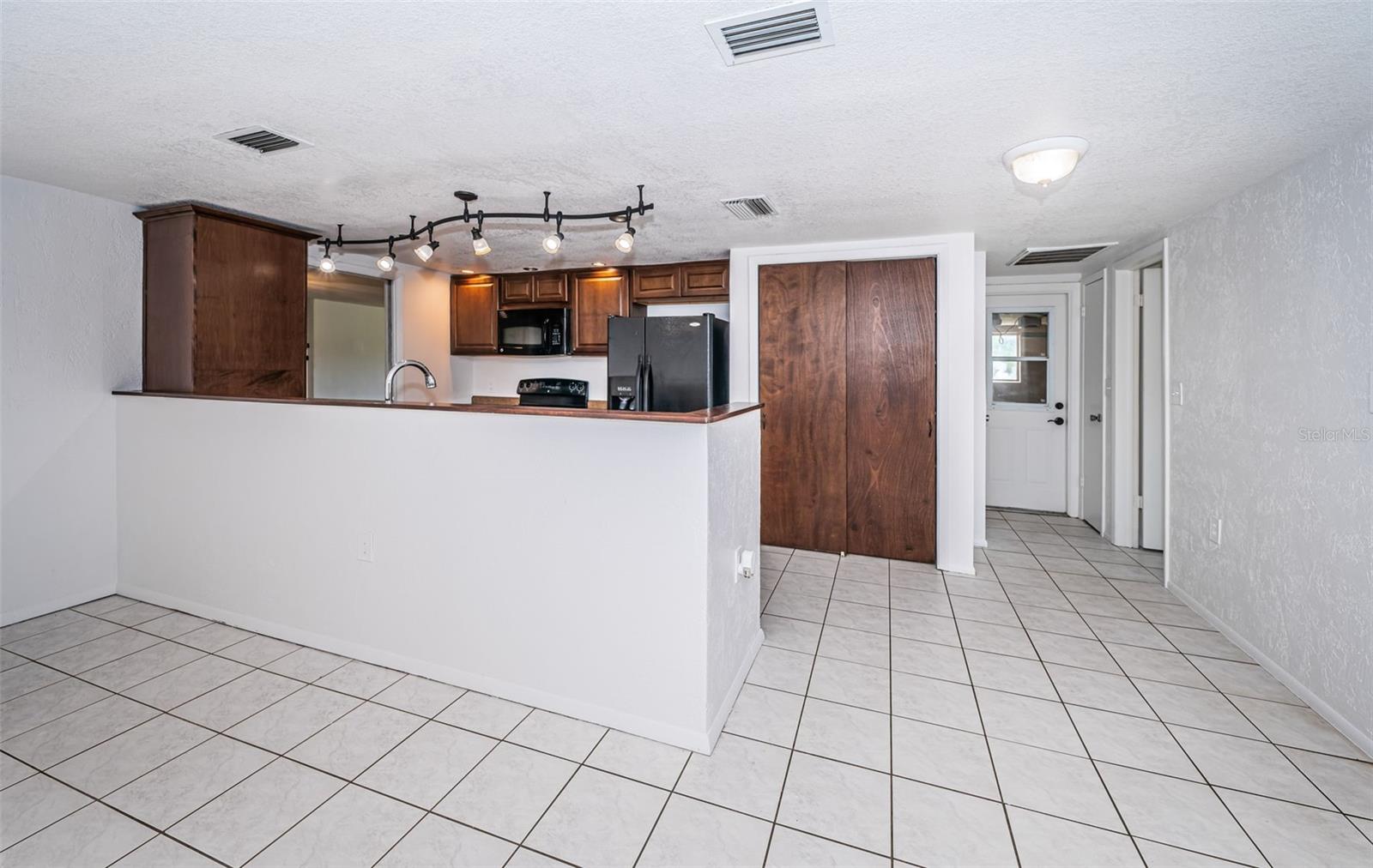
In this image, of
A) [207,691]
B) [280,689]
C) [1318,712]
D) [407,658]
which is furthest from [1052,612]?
[207,691]

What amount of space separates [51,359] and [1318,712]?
19.1 ft

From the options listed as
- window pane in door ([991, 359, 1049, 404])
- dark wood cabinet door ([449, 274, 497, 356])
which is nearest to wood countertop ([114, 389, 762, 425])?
dark wood cabinet door ([449, 274, 497, 356])

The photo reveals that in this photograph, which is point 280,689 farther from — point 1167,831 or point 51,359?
point 1167,831

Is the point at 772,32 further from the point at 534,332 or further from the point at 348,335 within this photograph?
the point at 348,335

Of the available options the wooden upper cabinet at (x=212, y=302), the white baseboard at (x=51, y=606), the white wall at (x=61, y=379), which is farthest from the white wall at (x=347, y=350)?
the white baseboard at (x=51, y=606)

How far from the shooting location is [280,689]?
2.35m

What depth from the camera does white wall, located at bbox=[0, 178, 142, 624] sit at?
294cm

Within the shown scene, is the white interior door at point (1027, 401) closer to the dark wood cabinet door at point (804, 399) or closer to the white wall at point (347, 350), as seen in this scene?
the dark wood cabinet door at point (804, 399)

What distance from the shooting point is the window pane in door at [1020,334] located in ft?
17.6

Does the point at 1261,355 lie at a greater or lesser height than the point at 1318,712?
greater

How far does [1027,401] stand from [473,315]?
512 cm

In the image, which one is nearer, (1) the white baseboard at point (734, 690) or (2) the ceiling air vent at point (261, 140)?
(1) the white baseboard at point (734, 690)

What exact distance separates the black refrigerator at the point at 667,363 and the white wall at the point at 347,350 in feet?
6.69
